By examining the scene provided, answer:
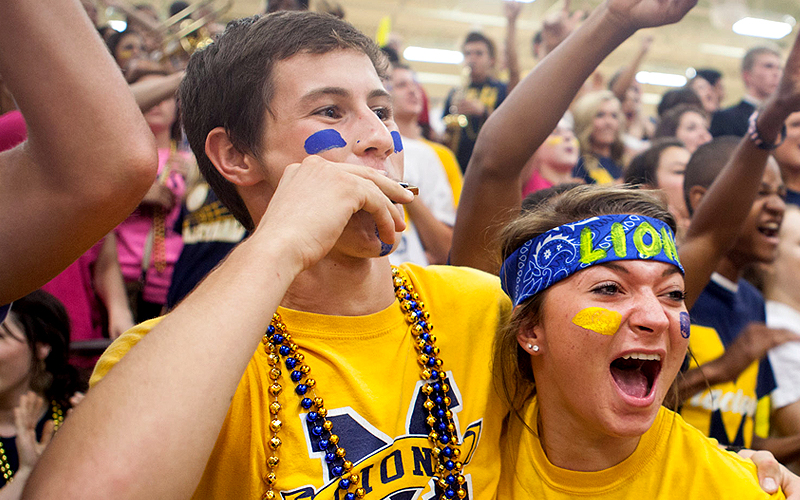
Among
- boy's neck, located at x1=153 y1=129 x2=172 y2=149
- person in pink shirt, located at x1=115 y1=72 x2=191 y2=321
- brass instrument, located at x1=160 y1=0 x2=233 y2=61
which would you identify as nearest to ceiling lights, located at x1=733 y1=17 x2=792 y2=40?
brass instrument, located at x1=160 y1=0 x2=233 y2=61

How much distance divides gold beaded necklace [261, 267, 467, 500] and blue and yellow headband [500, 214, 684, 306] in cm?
24

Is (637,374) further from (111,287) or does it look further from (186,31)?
(186,31)

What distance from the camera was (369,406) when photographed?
4.18 feet

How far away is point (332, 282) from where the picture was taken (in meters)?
1.38

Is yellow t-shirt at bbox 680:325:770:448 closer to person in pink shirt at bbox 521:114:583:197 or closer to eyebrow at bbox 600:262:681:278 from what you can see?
eyebrow at bbox 600:262:681:278

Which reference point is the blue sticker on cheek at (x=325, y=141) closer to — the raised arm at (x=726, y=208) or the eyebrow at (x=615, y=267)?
the eyebrow at (x=615, y=267)

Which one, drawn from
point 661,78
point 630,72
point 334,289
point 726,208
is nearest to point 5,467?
point 334,289

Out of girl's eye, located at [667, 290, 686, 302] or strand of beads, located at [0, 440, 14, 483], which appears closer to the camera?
girl's eye, located at [667, 290, 686, 302]

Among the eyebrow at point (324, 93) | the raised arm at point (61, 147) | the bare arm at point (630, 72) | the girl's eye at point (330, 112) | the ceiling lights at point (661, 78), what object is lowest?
the ceiling lights at point (661, 78)

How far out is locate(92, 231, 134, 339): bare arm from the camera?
2929 mm

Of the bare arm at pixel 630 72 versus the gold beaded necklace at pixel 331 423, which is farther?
the bare arm at pixel 630 72

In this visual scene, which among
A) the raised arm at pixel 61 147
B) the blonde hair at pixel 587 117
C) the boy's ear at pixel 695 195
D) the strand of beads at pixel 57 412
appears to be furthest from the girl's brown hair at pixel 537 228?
the blonde hair at pixel 587 117

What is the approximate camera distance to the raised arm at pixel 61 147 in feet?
2.72

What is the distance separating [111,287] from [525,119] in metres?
2.16
